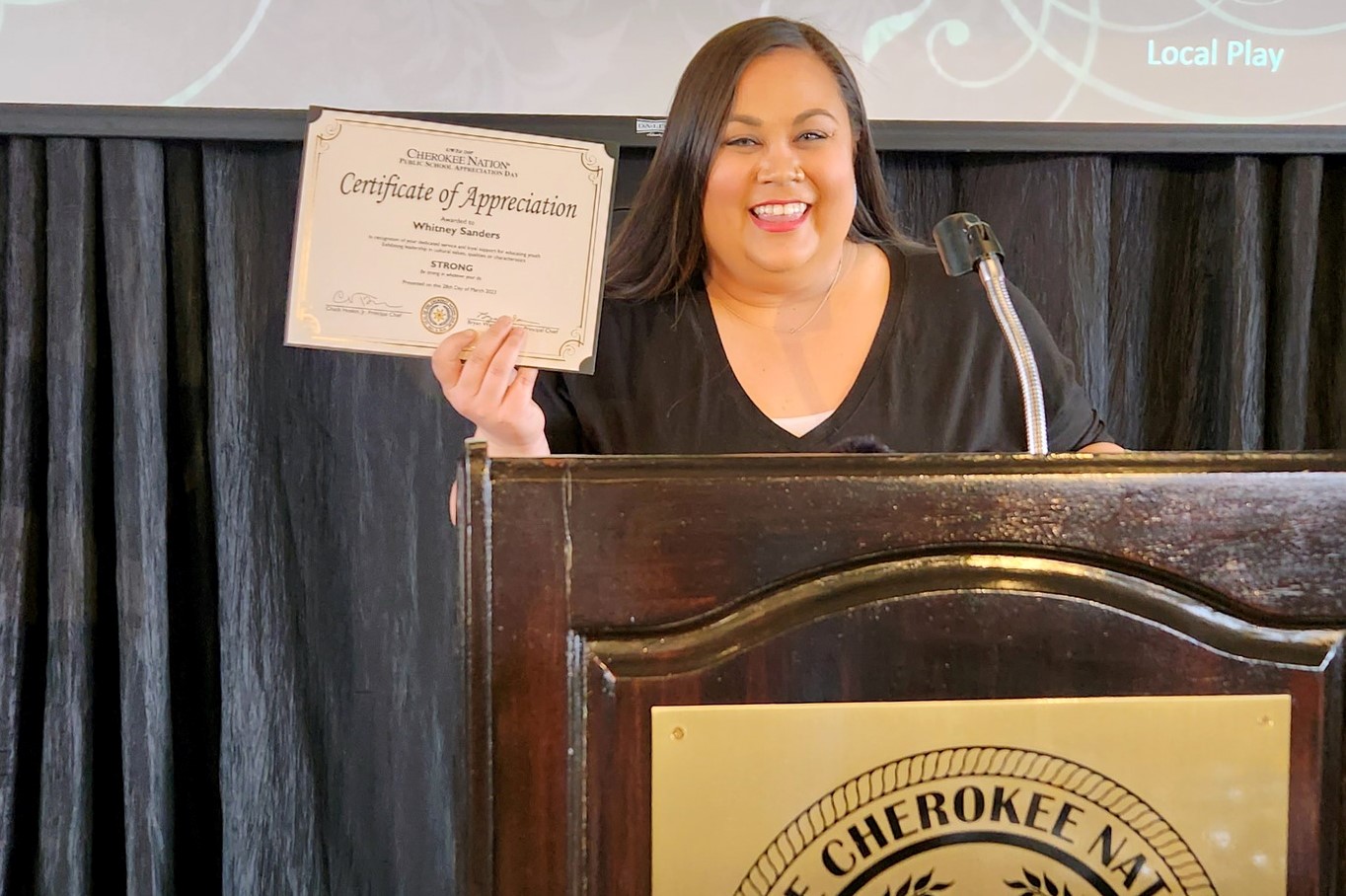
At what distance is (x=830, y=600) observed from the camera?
0.50m

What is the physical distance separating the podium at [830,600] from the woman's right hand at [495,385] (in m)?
0.31

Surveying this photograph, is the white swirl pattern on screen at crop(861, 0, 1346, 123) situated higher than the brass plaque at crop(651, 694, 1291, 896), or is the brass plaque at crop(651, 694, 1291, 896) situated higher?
the white swirl pattern on screen at crop(861, 0, 1346, 123)

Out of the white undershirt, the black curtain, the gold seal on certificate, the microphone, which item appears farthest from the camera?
the black curtain

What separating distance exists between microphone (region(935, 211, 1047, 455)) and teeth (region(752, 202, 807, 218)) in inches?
15.0

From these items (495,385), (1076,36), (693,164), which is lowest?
(495,385)

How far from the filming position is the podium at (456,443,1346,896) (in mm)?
490

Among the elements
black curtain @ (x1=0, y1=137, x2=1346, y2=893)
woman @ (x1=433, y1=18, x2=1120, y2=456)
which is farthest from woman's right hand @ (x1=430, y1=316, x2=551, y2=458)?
black curtain @ (x1=0, y1=137, x2=1346, y2=893)

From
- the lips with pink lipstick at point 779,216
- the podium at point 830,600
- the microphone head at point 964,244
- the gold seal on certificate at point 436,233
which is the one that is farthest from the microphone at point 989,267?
the lips with pink lipstick at point 779,216

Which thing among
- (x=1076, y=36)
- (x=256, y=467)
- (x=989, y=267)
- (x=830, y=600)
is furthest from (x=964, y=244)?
(x=256, y=467)

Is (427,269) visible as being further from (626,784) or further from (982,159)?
(982,159)

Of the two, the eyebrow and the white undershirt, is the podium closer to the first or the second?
the white undershirt

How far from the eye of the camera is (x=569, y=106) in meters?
1.48

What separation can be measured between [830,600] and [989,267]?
1.05 feet

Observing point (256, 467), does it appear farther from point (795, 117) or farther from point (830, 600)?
point (830, 600)
